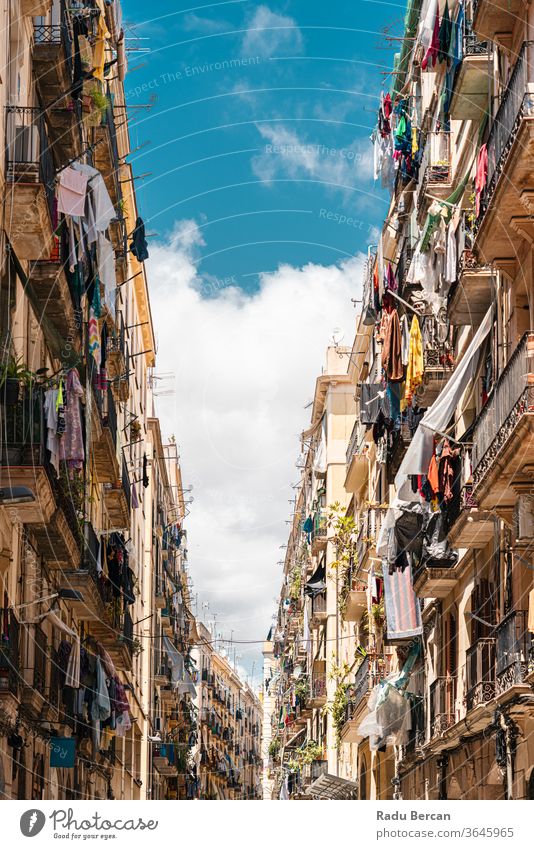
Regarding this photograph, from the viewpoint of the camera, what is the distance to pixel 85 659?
104 feet

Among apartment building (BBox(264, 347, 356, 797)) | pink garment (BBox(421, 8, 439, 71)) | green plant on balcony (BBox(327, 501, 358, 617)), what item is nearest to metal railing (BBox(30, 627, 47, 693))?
pink garment (BBox(421, 8, 439, 71))

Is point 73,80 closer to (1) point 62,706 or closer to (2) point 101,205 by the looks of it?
(2) point 101,205

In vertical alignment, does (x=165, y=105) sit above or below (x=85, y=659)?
above

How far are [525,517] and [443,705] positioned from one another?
9677mm

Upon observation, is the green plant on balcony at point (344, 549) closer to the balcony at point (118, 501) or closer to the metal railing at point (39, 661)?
the balcony at point (118, 501)

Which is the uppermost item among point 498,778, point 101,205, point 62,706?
point 101,205

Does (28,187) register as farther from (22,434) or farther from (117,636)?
(117,636)

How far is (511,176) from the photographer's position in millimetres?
17859

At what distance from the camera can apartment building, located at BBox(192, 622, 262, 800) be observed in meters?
106

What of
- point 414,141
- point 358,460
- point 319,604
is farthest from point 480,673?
point 319,604

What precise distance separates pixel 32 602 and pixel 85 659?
22.8 ft

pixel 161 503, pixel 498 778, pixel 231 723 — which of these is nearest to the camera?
pixel 498 778

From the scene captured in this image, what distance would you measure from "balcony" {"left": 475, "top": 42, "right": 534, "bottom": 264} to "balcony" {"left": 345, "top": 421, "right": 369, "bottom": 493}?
23.8 meters
